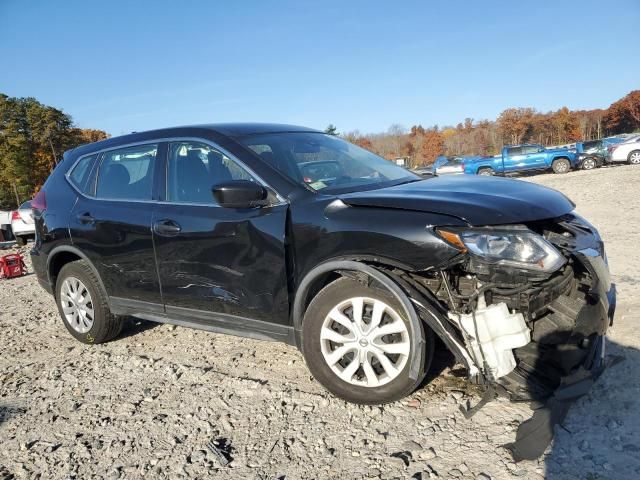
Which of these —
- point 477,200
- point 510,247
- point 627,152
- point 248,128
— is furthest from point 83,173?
point 627,152

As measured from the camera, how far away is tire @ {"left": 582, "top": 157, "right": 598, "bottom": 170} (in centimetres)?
2501

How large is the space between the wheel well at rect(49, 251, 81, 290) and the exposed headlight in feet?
11.6

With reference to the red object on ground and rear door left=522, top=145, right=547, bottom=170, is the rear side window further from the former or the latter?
the red object on ground

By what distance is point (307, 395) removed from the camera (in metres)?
3.22

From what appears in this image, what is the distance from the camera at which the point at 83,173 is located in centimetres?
450

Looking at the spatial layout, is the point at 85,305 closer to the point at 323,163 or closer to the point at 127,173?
the point at 127,173

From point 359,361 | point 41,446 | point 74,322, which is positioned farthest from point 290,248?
point 74,322

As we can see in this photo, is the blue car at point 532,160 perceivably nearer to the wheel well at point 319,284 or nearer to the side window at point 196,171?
the side window at point 196,171

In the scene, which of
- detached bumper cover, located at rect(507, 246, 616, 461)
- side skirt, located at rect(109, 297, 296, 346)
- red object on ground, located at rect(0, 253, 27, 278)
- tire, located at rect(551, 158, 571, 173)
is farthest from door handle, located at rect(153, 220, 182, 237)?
tire, located at rect(551, 158, 571, 173)

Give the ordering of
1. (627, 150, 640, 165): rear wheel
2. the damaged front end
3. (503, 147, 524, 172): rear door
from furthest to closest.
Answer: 1. (503, 147, 524, 172): rear door
2. (627, 150, 640, 165): rear wheel
3. the damaged front end

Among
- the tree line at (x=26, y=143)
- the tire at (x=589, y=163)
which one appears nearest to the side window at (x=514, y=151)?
the tire at (x=589, y=163)

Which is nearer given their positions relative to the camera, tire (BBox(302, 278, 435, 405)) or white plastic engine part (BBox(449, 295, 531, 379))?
white plastic engine part (BBox(449, 295, 531, 379))

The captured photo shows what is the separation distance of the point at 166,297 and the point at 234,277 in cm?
77

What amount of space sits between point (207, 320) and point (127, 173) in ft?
4.87
